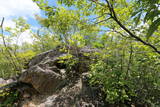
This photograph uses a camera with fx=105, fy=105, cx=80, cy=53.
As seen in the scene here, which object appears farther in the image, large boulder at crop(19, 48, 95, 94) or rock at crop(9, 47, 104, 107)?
large boulder at crop(19, 48, 95, 94)

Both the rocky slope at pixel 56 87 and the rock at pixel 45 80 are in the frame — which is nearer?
the rocky slope at pixel 56 87

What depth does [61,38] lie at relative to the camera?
574 cm

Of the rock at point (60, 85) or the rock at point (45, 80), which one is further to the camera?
the rock at point (45, 80)

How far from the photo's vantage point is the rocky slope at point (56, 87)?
393cm

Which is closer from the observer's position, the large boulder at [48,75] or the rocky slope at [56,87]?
the rocky slope at [56,87]

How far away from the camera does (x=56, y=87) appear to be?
15.4ft

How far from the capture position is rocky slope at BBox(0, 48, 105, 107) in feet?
12.9

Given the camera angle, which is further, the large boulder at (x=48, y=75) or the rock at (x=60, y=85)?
the large boulder at (x=48, y=75)

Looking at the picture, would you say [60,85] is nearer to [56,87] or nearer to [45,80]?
[56,87]

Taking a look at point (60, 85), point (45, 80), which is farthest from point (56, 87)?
point (45, 80)

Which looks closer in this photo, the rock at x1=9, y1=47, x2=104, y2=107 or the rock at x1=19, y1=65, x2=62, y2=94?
the rock at x1=9, y1=47, x2=104, y2=107

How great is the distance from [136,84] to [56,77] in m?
3.28

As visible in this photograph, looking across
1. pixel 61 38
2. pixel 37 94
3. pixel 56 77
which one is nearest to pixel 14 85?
pixel 37 94

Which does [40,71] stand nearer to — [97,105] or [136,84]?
[97,105]
